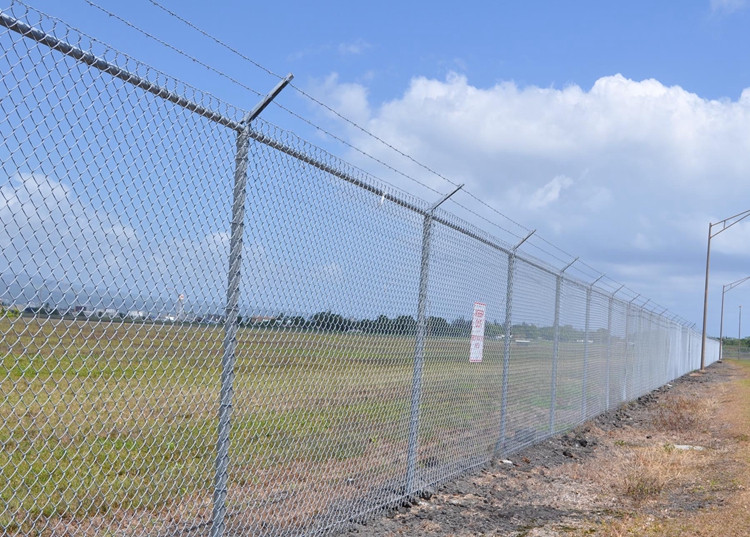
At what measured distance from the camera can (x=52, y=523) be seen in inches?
199

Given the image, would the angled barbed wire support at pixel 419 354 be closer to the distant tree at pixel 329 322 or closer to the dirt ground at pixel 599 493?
the dirt ground at pixel 599 493

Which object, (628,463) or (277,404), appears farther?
(628,463)

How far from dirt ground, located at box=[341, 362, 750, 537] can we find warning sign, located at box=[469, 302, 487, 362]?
1.30 meters

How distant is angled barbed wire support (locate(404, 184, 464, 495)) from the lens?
621cm

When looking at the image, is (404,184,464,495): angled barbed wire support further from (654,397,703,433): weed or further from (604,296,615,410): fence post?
(604,296,615,410): fence post

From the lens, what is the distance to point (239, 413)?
4559 millimetres

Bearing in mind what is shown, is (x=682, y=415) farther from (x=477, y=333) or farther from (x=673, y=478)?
(x=477, y=333)

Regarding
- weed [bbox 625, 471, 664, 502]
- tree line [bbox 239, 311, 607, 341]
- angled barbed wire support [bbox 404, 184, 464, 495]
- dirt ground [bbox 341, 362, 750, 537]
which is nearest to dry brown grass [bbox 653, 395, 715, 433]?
dirt ground [bbox 341, 362, 750, 537]

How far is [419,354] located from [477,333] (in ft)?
5.15

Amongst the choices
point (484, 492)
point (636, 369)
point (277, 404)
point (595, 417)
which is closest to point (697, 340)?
point (636, 369)

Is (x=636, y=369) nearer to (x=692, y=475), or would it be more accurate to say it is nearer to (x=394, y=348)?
(x=692, y=475)

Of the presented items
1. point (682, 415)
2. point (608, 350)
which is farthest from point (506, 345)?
point (682, 415)

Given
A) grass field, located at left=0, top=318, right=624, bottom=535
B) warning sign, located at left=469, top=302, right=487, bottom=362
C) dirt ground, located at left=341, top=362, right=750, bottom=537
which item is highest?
warning sign, located at left=469, top=302, right=487, bottom=362

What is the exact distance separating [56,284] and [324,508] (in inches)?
127
